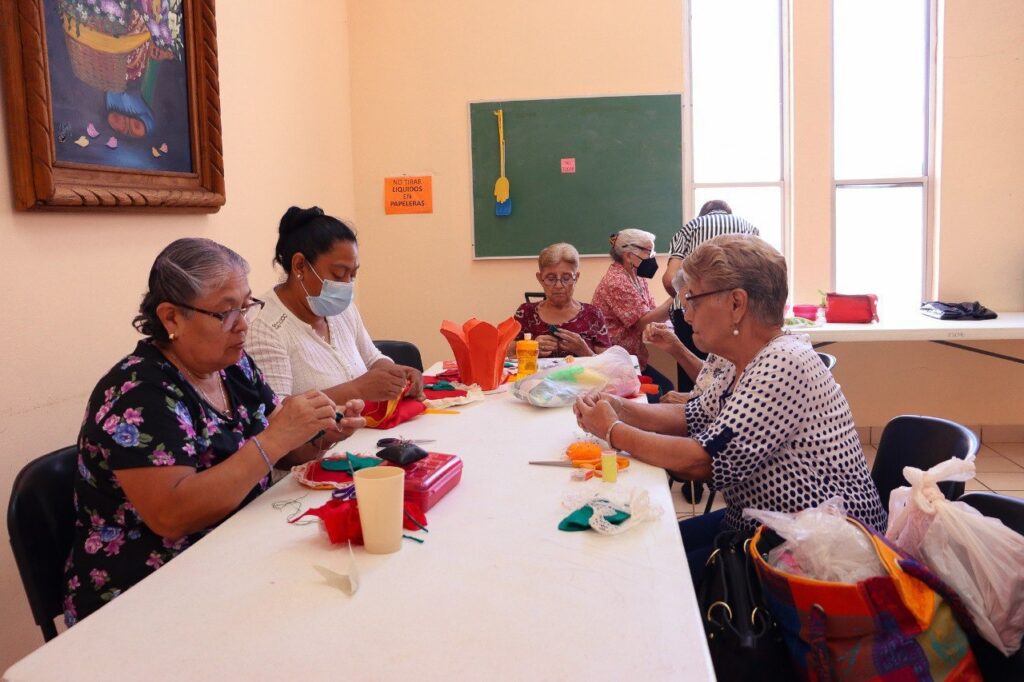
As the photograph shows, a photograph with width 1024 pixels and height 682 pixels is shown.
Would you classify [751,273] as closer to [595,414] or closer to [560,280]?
[595,414]

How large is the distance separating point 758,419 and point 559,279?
2.14 meters

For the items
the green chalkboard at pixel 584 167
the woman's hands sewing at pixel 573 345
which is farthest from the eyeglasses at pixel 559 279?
the green chalkboard at pixel 584 167

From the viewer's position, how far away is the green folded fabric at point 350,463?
1729mm

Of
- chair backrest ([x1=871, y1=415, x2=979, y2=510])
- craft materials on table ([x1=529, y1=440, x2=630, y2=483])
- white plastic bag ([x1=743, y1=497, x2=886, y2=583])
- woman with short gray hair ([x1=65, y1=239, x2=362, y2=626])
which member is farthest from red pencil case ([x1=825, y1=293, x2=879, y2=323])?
woman with short gray hair ([x1=65, y1=239, x2=362, y2=626])

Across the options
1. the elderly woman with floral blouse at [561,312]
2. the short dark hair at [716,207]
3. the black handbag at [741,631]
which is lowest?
the black handbag at [741,631]

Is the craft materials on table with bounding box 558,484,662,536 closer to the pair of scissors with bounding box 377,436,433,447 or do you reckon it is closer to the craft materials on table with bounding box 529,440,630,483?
the craft materials on table with bounding box 529,440,630,483

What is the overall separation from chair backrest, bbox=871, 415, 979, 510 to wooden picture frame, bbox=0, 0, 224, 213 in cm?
245


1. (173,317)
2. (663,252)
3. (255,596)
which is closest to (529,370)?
(173,317)

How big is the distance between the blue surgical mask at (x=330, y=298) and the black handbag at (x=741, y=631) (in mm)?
1506

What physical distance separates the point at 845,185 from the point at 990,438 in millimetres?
1856

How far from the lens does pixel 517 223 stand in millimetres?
4918

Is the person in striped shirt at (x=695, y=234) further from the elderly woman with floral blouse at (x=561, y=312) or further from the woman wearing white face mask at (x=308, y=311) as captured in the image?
the woman wearing white face mask at (x=308, y=311)

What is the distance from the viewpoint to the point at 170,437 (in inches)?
58.3

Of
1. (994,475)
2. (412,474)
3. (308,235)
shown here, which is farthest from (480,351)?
(994,475)
